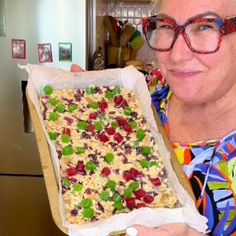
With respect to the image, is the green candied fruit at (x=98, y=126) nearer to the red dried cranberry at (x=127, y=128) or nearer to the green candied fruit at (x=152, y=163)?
the red dried cranberry at (x=127, y=128)

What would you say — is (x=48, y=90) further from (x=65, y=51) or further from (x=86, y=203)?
(x=65, y=51)

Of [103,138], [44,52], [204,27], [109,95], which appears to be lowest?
[103,138]

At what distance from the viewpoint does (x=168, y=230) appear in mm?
888

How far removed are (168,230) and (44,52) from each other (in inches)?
53.7

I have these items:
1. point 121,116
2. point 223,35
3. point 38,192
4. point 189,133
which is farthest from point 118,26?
point 223,35

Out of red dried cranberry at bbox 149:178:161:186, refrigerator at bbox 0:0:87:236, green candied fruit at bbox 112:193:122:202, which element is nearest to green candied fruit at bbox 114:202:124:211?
green candied fruit at bbox 112:193:122:202

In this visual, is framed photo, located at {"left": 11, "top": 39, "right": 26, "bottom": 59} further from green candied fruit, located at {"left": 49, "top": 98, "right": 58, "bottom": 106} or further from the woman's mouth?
the woman's mouth

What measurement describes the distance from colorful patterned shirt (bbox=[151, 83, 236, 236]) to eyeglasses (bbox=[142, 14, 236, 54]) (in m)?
0.24

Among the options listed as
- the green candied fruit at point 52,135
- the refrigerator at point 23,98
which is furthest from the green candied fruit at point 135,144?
the refrigerator at point 23,98

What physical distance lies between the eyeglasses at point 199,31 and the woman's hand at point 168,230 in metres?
0.38

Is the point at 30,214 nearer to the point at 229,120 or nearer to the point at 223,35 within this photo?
the point at 229,120

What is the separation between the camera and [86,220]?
3.24 ft

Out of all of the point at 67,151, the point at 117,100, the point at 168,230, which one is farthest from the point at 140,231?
Result: the point at 117,100

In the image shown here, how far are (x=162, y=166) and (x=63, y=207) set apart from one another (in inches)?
12.2
